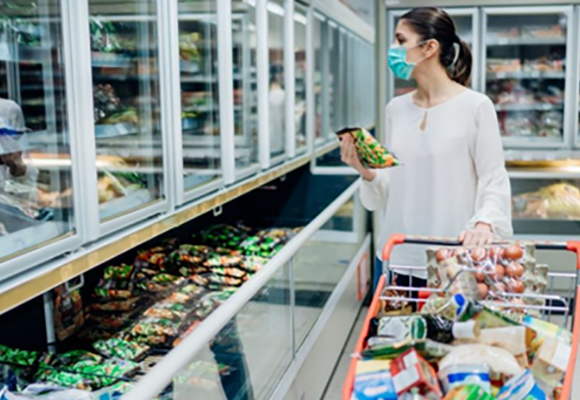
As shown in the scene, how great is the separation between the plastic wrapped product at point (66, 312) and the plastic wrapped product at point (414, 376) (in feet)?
5.15

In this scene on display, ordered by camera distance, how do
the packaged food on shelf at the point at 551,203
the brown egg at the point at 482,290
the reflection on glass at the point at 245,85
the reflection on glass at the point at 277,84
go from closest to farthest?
the brown egg at the point at 482,290, the reflection on glass at the point at 245,85, the reflection on glass at the point at 277,84, the packaged food on shelf at the point at 551,203

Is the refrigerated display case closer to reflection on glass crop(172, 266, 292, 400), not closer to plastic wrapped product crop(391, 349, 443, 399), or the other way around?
reflection on glass crop(172, 266, 292, 400)

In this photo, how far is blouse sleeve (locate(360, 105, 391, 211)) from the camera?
2697 millimetres

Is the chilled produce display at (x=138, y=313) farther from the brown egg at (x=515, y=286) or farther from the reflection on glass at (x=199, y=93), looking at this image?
the brown egg at (x=515, y=286)

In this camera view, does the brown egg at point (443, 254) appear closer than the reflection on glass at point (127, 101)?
Yes

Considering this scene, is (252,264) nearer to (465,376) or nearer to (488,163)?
(488,163)

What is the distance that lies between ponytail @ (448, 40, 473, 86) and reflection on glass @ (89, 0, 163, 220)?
3.45 ft

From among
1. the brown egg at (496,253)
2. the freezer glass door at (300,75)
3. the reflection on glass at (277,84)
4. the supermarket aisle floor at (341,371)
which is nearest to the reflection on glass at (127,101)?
the brown egg at (496,253)

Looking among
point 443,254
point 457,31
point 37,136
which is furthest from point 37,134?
point 457,31

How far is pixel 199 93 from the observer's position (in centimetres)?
321

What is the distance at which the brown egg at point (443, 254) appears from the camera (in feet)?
6.49

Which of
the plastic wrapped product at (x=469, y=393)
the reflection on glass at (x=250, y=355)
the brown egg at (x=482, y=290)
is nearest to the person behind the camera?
the plastic wrapped product at (x=469, y=393)

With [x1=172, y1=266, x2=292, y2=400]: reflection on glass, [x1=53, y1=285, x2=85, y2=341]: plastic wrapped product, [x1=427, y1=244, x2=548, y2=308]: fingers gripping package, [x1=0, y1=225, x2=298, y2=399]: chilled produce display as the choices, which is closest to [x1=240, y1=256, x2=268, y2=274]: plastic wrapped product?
[x1=0, y1=225, x2=298, y2=399]: chilled produce display

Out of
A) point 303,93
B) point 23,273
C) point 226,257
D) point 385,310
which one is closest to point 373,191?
point 385,310
